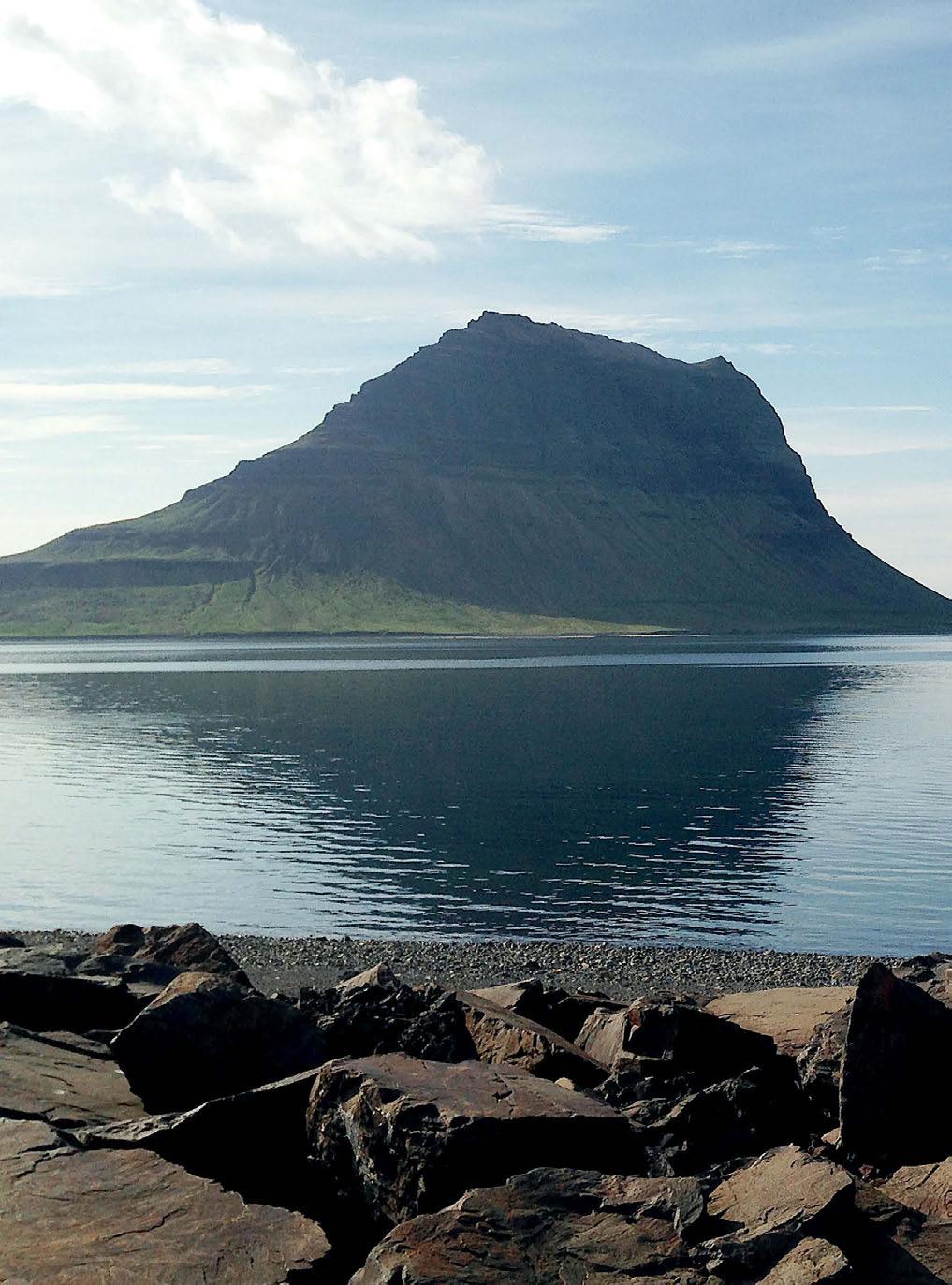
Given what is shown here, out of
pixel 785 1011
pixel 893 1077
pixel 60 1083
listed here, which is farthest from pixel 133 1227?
pixel 785 1011

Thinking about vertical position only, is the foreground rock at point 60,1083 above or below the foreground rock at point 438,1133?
below

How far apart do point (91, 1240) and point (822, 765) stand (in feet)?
246

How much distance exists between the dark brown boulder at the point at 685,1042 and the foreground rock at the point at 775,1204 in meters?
3.47

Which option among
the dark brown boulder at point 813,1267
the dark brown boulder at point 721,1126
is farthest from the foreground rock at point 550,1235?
the dark brown boulder at point 721,1126

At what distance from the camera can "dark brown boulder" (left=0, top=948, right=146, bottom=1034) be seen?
18.6 m

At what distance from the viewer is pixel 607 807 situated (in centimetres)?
6500

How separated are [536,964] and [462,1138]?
73.0 ft

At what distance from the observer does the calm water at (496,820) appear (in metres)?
42.8

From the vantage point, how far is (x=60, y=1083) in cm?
1545

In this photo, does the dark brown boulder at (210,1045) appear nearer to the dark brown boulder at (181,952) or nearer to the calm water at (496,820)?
the dark brown boulder at (181,952)

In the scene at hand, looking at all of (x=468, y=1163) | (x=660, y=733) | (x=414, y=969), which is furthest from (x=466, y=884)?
(x=660, y=733)

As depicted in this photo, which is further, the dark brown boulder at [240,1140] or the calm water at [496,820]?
the calm water at [496,820]

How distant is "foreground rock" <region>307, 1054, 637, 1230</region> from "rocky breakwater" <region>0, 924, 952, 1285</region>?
3 cm

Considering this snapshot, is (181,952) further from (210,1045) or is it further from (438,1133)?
(438,1133)
